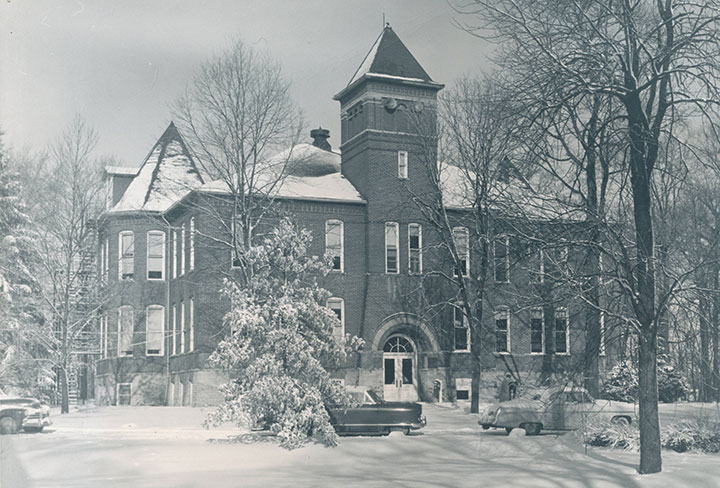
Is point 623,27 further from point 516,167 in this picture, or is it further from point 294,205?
point 294,205

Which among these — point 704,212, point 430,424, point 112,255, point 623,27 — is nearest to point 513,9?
point 623,27

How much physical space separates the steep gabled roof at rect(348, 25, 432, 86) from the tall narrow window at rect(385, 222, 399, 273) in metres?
5.65

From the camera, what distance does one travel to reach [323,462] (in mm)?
14367

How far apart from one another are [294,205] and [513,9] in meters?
12.6

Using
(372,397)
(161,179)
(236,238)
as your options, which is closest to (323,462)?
(372,397)

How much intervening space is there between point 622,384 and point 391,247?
345 inches

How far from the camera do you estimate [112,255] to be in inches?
1307

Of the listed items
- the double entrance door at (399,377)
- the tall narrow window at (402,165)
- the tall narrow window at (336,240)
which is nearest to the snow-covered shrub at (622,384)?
the double entrance door at (399,377)

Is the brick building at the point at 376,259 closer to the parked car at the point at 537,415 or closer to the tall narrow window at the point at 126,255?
the parked car at the point at 537,415

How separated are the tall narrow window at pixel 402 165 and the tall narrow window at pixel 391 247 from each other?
1479 mm

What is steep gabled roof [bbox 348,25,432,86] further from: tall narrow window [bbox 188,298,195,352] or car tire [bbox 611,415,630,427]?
tall narrow window [bbox 188,298,195,352]

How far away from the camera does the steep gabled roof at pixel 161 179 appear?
1176 inches

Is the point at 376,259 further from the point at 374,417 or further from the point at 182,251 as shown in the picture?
the point at 182,251

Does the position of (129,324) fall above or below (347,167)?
below
